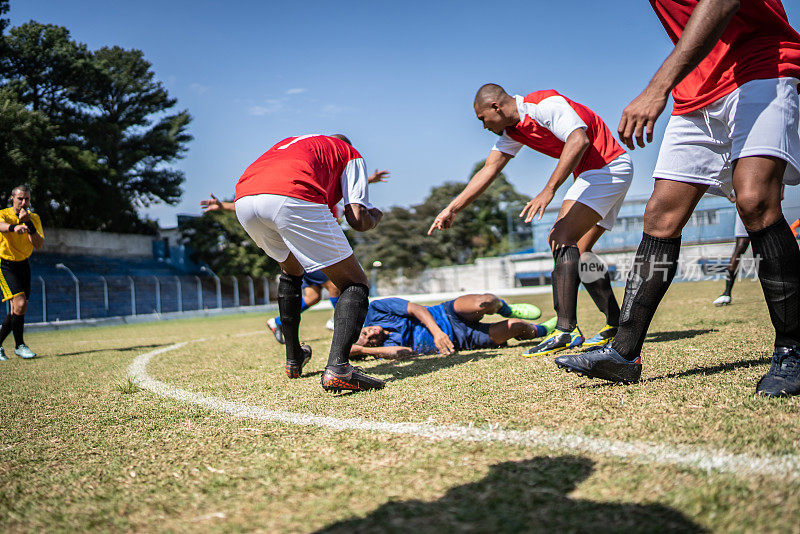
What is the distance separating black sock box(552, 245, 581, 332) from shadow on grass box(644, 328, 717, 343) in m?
0.88

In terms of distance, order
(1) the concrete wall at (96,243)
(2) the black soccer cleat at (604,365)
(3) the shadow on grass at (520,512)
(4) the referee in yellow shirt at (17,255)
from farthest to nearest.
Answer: (1) the concrete wall at (96,243) → (4) the referee in yellow shirt at (17,255) → (2) the black soccer cleat at (604,365) → (3) the shadow on grass at (520,512)

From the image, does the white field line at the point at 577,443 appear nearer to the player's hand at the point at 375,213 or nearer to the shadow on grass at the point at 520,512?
the shadow on grass at the point at 520,512

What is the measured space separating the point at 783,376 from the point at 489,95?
2724mm

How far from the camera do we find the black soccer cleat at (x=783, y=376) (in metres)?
2.26

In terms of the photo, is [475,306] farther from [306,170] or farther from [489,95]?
[306,170]

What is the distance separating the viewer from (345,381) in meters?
3.08

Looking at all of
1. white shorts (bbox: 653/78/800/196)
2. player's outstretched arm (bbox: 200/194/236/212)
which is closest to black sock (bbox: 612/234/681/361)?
white shorts (bbox: 653/78/800/196)

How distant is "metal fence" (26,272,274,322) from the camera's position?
65.3 feet

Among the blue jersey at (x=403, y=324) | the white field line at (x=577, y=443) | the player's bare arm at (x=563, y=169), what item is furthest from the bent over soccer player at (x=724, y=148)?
the blue jersey at (x=403, y=324)

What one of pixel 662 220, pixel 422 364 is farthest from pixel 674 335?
pixel 662 220

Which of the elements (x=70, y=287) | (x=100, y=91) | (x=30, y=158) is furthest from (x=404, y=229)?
(x=70, y=287)

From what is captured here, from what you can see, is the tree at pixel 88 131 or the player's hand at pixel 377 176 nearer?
the player's hand at pixel 377 176

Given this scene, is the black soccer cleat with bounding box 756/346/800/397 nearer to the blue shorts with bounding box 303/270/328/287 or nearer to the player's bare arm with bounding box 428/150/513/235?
the player's bare arm with bounding box 428/150/513/235

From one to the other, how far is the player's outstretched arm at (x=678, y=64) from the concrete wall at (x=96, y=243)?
38.9m
